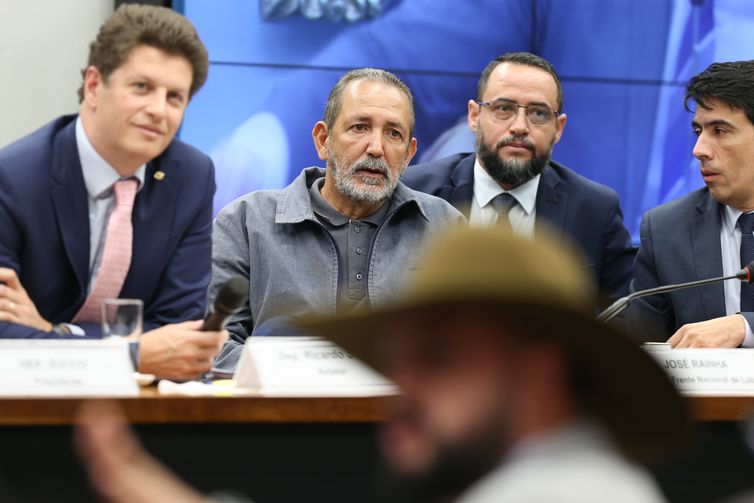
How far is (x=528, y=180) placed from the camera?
4098 mm

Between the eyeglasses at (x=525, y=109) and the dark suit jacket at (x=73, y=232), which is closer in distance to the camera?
the dark suit jacket at (x=73, y=232)

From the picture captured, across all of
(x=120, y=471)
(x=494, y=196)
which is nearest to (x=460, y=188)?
(x=494, y=196)

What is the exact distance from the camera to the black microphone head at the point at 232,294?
221cm

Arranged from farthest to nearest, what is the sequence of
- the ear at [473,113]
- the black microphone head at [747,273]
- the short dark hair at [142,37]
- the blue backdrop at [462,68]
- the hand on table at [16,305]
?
the blue backdrop at [462,68], the ear at [473,113], the black microphone head at [747,273], the short dark hair at [142,37], the hand on table at [16,305]

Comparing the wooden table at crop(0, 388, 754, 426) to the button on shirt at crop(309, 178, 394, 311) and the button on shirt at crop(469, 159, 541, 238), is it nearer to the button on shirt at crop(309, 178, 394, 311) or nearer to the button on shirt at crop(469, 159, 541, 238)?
the button on shirt at crop(309, 178, 394, 311)

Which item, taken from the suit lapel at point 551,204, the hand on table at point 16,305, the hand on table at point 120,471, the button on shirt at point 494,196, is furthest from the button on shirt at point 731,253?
the hand on table at point 120,471

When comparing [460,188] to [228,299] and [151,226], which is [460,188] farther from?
[228,299]

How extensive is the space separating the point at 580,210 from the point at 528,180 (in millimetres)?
202

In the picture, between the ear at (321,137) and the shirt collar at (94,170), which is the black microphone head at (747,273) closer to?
the ear at (321,137)

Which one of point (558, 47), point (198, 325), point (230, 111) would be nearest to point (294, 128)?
point (230, 111)

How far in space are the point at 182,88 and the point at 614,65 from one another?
281 cm

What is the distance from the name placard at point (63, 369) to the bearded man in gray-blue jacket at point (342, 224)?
A: 3.36 ft

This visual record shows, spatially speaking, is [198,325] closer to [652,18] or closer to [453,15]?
[453,15]

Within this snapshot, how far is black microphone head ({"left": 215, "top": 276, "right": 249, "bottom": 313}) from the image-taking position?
7.27 feet
